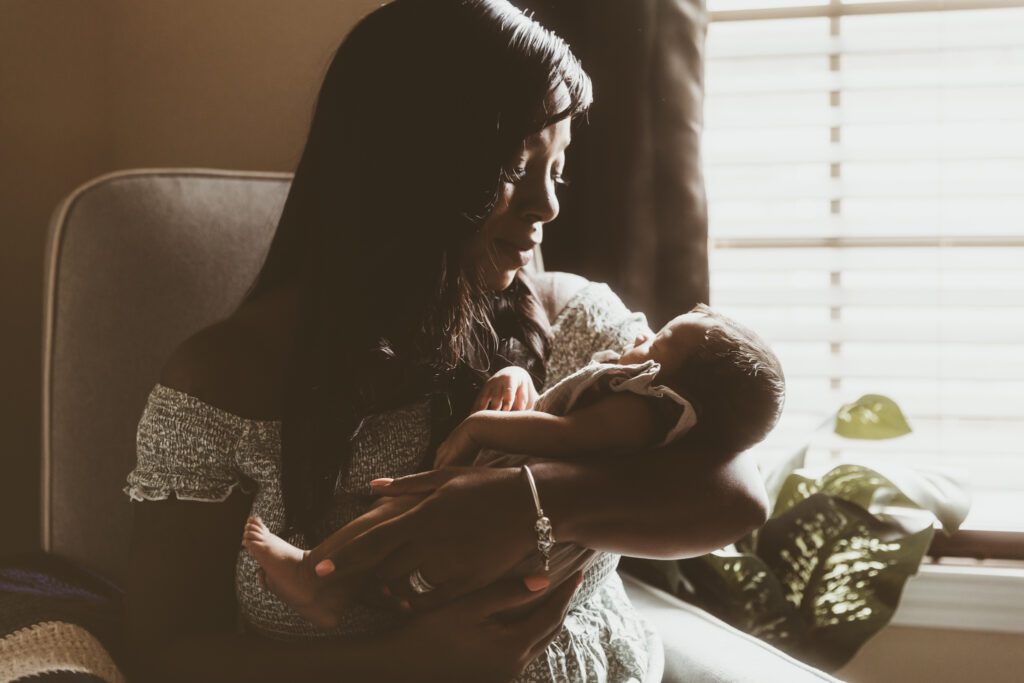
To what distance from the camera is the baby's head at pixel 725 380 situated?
88cm

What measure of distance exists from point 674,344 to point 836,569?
0.56 m

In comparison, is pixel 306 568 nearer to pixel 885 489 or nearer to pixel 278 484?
pixel 278 484

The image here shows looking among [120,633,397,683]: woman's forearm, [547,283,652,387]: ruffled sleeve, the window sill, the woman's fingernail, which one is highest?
[547,283,652,387]: ruffled sleeve

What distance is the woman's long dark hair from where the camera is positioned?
882 millimetres

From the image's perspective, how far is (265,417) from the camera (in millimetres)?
952

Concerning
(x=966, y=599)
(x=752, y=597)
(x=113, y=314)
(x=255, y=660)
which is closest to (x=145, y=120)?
(x=113, y=314)

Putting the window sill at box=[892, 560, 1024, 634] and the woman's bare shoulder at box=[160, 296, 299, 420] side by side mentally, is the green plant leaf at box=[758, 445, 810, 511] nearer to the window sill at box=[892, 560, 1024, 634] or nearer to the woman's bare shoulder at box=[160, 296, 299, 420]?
the window sill at box=[892, 560, 1024, 634]

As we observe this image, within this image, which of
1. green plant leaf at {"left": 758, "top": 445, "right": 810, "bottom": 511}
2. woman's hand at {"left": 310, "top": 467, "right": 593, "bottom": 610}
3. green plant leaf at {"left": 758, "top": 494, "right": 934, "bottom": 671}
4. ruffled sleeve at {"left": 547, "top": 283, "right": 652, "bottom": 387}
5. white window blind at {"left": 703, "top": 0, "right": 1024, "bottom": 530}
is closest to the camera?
woman's hand at {"left": 310, "top": 467, "right": 593, "bottom": 610}

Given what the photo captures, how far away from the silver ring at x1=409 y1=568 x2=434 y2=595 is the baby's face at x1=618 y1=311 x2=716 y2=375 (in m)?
0.33

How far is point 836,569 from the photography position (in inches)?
50.2

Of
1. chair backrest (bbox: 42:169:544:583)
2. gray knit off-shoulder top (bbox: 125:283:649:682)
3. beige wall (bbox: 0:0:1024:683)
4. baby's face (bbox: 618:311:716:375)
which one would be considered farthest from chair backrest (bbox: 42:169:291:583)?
baby's face (bbox: 618:311:716:375)

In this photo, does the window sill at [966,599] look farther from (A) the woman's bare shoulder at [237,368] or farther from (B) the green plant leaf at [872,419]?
(A) the woman's bare shoulder at [237,368]

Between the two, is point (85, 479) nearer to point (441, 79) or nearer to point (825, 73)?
point (441, 79)

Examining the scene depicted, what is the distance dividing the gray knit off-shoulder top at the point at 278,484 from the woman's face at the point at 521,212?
0.18 meters
